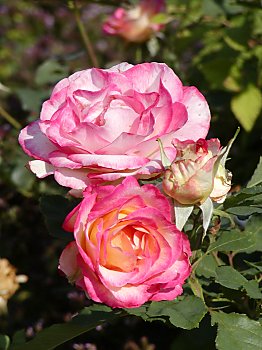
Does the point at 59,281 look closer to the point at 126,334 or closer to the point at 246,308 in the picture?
the point at 126,334

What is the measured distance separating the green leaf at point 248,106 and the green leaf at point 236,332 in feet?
2.73

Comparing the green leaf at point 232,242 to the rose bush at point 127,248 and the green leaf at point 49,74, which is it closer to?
the rose bush at point 127,248

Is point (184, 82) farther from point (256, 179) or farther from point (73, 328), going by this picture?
point (73, 328)

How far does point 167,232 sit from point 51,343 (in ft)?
0.95

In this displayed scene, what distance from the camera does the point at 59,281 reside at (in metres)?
1.99

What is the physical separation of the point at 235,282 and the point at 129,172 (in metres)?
0.21

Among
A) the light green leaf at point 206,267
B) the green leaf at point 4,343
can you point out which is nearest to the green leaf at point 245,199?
the light green leaf at point 206,267

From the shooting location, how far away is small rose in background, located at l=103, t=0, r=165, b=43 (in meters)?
1.99

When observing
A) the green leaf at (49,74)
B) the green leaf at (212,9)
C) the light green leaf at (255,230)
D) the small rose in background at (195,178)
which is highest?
the small rose in background at (195,178)

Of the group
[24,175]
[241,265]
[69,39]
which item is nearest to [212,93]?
[24,175]

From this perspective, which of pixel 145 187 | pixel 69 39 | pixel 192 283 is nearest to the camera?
pixel 145 187

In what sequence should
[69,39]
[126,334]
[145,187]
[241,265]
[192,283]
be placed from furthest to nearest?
[69,39] < [126,334] < [241,265] < [192,283] < [145,187]

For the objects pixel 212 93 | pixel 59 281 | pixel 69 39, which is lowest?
pixel 69 39

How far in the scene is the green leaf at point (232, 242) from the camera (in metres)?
0.96
